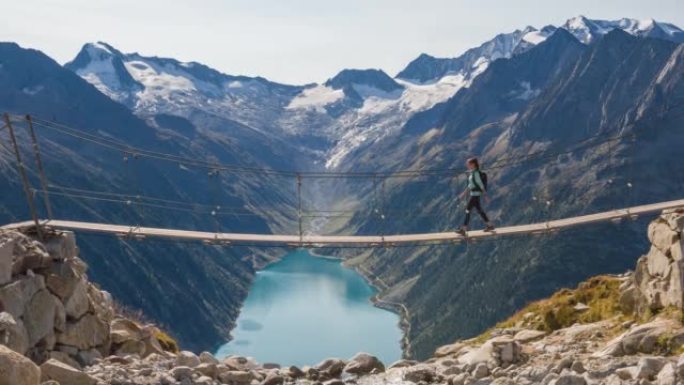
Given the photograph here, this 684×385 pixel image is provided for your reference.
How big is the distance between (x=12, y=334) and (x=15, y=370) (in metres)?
3.31

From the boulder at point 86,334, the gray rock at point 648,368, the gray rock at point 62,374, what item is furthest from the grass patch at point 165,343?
the gray rock at point 648,368

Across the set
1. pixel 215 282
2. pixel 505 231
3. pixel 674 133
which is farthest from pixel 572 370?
pixel 674 133

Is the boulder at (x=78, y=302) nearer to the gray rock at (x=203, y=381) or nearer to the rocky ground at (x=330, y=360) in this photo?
the rocky ground at (x=330, y=360)

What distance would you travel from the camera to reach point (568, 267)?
138 metres

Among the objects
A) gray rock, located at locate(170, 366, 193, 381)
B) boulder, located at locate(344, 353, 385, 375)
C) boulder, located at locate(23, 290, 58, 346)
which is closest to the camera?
gray rock, located at locate(170, 366, 193, 381)

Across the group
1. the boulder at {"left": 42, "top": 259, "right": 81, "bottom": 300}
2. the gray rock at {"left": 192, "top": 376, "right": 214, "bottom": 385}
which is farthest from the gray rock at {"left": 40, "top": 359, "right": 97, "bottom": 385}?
the boulder at {"left": 42, "top": 259, "right": 81, "bottom": 300}

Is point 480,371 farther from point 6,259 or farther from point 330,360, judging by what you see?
point 6,259

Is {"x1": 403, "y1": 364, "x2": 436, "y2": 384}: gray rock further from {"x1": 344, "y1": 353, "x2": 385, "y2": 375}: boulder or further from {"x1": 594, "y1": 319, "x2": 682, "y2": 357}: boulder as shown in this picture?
{"x1": 594, "y1": 319, "x2": 682, "y2": 357}: boulder

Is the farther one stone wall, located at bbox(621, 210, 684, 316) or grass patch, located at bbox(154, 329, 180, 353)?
grass patch, located at bbox(154, 329, 180, 353)

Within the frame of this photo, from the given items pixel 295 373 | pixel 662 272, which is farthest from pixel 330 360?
pixel 662 272

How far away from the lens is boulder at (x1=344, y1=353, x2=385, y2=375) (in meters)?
17.9

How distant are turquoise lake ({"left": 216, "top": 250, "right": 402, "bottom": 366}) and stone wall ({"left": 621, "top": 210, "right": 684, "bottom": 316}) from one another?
327ft

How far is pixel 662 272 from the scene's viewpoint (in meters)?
16.6

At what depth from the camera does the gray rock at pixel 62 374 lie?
1269 centimetres
